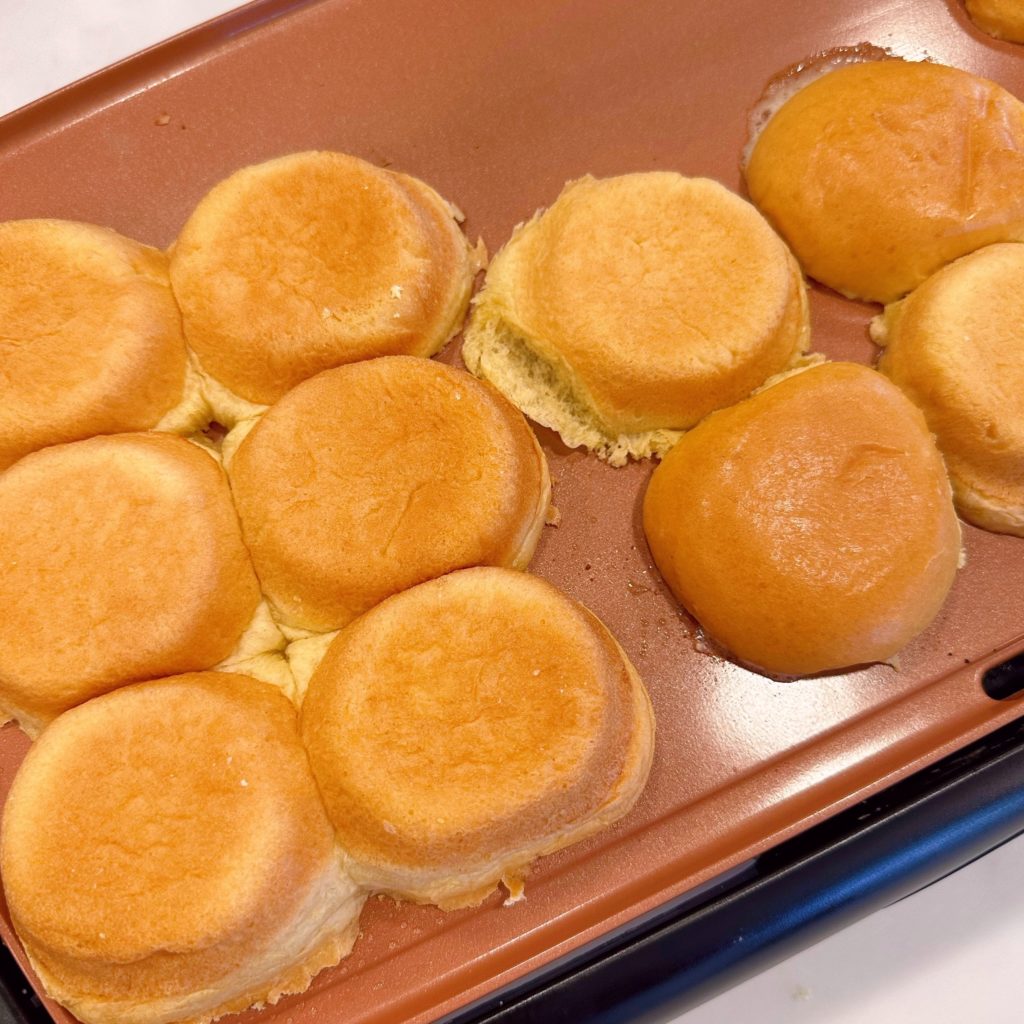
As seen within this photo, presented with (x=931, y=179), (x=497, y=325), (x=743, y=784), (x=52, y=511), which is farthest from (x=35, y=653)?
(x=931, y=179)

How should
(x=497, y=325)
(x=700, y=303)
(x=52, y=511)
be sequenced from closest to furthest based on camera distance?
(x=52, y=511) → (x=700, y=303) → (x=497, y=325)

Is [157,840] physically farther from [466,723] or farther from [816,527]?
[816,527]

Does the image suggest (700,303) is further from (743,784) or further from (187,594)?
(187,594)

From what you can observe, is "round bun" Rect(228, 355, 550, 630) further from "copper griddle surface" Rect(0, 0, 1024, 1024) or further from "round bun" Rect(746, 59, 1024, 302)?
"round bun" Rect(746, 59, 1024, 302)

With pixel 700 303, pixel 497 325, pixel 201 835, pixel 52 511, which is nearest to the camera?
pixel 201 835

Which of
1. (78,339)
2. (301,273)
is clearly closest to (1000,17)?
(301,273)

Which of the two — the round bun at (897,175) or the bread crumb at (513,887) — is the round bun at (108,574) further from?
the round bun at (897,175)
